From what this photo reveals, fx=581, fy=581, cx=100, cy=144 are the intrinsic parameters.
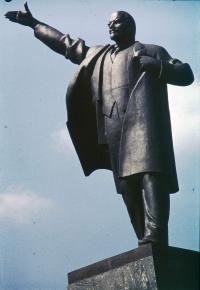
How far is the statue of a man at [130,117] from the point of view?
20.7 ft

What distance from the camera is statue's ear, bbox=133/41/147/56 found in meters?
6.92

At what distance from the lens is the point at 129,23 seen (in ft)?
23.8

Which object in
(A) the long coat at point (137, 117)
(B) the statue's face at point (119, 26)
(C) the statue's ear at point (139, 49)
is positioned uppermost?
(B) the statue's face at point (119, 26)

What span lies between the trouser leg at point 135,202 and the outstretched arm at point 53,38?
2.05 meters

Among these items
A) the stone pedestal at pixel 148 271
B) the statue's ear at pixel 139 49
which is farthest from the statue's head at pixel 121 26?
the stone pedestal at pixel 148 271

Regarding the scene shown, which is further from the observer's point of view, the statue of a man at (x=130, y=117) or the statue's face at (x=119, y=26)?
the statue's face at (x=119, y=26)

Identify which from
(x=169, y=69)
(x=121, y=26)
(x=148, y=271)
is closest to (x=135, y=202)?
(x=148, y=271)

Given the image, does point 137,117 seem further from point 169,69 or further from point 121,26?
point 121,26

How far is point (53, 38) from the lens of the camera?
8.00m

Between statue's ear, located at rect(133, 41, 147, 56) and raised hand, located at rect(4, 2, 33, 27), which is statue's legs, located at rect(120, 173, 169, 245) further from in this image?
raised hand, located at rect(4, 2, 33, 27)

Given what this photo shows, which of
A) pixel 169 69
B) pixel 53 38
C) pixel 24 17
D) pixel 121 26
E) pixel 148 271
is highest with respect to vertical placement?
pixel 24 17

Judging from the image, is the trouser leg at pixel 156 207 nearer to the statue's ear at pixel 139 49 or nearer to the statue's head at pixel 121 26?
the statue's ear at pixel 139 49

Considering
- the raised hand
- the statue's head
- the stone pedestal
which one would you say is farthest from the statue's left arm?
the raised hand

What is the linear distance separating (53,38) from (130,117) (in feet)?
6.77
